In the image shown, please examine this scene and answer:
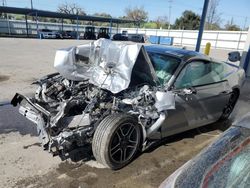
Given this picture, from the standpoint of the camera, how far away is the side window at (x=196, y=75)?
160 inches

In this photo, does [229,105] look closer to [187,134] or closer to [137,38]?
[187,134]

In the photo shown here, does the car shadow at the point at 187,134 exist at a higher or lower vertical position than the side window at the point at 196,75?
lower

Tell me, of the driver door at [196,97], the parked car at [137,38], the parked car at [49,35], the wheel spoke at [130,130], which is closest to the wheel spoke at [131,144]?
the wheel spoke at [130,130]

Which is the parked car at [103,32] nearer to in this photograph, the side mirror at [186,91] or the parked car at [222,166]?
the side mirror at [186,91]

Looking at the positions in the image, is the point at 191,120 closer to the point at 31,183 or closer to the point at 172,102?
the point at 172,102

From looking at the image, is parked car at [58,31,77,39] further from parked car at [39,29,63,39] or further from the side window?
the side window

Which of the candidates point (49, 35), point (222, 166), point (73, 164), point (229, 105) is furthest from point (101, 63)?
point (49, 35)

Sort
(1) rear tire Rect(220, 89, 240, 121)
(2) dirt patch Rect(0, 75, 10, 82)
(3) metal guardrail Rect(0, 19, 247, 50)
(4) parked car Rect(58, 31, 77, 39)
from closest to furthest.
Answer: (1) rear tire Rect(220, 89, 240, 121)
(2) dirt patch Rect(0, 75, 10, 82)
(3) metal guardrail Rect(0, 19, 247, 50)
(4) parked car Rect(58, 31, 77, 39)

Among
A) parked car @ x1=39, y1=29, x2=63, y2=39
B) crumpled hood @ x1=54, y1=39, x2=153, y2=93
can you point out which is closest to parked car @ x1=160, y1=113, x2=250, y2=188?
crumpled hood @ x1=54, y1=39, x2=153, y2=93

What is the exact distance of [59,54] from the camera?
406 centimetres

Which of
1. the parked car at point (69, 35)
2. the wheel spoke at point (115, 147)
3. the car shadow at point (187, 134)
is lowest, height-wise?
the parked car at point (69, 35)

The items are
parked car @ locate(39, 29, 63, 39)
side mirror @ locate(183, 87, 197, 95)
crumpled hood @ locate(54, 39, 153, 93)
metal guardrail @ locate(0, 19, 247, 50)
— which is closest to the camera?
crumpled hood @ locate(54, 39, 153, 93)

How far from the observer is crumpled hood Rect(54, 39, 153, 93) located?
12.2 feet

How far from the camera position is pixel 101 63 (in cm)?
409
